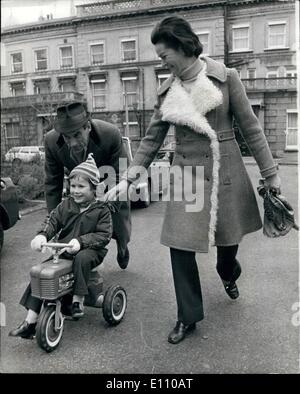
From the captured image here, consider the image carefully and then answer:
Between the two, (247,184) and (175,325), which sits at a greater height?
(247,184)

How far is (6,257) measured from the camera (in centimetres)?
474

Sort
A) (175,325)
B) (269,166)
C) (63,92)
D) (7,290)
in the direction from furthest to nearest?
(7,290)
(63,92)
(175,325)
(269,166)

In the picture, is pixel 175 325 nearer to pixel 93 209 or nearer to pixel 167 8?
pixel 93 209

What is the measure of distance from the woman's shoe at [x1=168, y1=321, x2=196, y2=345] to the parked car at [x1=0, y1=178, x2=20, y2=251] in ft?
8.50

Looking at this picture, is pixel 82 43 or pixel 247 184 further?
pixel 82 43

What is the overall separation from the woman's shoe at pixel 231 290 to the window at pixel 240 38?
1.82 meters

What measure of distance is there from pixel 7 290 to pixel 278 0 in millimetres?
3235

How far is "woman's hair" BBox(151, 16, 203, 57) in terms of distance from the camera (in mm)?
2336

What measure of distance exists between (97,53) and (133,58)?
32 cm

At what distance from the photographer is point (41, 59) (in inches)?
138

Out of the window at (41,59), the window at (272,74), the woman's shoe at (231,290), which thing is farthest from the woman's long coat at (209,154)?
the window at (41,59)

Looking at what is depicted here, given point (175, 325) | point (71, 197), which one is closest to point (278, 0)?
point (71, 197)

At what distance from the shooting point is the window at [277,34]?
3.06 metres

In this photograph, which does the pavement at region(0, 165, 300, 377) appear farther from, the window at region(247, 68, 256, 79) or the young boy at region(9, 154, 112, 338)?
the window at region(247, 68, 256, 79)
